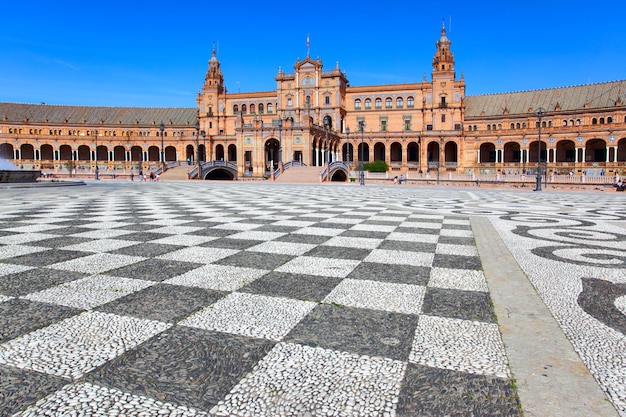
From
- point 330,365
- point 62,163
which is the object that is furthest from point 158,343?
point 62,163

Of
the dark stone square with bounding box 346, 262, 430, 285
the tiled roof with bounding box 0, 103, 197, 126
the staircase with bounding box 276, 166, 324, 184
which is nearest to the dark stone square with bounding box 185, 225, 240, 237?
the dark stone square with bounding box 346, 262, 430, 285

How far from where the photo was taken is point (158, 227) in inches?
310

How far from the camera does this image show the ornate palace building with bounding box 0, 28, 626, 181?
54844 millimetres

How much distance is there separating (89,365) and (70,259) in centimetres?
312

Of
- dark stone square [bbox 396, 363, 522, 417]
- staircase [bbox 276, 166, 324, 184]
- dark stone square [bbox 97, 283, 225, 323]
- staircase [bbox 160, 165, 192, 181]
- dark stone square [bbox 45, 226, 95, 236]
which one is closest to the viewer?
dark stone square [bbox 396, 363, 522, 417]

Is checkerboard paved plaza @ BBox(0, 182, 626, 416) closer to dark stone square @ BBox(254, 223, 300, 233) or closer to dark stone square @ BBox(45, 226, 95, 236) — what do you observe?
dark stone square @ BBox(45, 226, 95, 236)

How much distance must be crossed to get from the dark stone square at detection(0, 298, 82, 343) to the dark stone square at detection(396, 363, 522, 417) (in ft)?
8.57

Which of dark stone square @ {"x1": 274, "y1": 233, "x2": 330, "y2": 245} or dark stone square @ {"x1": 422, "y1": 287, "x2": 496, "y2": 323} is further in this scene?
dark stone square @ {"x1": 274, "y1": 233, "x2": 330, "y2": 245}

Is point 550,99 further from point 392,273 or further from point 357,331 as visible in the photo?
point 357,331

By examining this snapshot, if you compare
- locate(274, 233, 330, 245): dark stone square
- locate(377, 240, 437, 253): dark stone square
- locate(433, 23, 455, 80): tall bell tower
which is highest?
locate(433, 23, 455, 80): tall bell tower

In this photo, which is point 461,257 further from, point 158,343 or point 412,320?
point 158,343

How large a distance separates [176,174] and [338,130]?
27.5 m

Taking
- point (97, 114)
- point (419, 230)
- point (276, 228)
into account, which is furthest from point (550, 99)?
point (97, 114)

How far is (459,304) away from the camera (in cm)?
362
